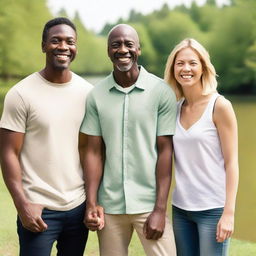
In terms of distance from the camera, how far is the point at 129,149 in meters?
2.99

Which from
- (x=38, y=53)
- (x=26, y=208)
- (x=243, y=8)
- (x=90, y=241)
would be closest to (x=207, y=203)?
(x=26, y=208)

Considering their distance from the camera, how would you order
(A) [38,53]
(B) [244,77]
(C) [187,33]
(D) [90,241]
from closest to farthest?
(D) [90,241] → (A) [38,53] → (B) [244,77] → (C) [187,33]

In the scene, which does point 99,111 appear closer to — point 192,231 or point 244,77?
point 192,231

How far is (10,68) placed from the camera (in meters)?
25.8

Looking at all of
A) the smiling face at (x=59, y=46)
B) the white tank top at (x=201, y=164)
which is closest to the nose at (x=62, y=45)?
the smiling face at (x=59, y=46)

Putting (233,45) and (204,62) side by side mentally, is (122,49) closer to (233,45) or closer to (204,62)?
(204,62)

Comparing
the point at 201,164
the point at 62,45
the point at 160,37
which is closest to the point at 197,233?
the point at 201,164

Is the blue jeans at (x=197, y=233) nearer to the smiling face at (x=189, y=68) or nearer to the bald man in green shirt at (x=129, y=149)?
the bald man in green shirt at (x=129, y=149)

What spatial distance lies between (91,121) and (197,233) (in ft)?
2.84

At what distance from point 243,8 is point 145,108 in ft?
109

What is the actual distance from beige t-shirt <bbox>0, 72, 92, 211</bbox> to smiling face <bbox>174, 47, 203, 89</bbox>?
1.83 feet

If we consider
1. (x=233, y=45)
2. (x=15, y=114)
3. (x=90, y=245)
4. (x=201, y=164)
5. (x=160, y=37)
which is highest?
(x=160, y=37)

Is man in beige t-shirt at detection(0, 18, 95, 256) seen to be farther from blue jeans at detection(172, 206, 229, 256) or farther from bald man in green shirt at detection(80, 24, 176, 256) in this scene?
blue jeans at detection(172, 206, 229, 256)

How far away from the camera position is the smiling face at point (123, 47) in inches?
116
